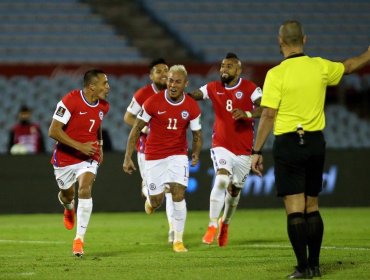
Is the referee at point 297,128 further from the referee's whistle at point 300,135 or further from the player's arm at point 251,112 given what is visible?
the player's arm at point 251,112

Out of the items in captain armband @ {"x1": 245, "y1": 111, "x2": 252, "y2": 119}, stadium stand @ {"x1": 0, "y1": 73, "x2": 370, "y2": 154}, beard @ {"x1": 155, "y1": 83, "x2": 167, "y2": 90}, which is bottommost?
captain armband @ {"x1": 245, "y1": 111, "x2": 252, "y2": 119}

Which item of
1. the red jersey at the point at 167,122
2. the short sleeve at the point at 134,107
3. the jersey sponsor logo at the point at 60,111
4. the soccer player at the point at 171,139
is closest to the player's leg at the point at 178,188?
the soccer player at the point at 171,139

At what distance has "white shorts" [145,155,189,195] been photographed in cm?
1165

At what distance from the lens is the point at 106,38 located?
992 inches

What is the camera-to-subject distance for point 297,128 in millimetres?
8555

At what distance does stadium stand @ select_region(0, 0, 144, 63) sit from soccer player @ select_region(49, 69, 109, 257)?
12051 mm

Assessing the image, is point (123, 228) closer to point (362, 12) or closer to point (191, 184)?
point (191, 184)

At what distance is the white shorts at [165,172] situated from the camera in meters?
11.6

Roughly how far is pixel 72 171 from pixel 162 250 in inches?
54.8

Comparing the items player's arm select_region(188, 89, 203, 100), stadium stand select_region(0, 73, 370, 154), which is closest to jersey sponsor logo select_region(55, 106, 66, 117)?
player's arm select_region(188, 89, 203, 100)

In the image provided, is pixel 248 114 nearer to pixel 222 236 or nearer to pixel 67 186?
pixel 222 236

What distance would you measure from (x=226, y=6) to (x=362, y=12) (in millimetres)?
3914

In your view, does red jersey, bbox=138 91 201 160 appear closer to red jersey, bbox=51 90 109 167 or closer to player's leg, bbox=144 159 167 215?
player's leg, bbox=144 159 167 215

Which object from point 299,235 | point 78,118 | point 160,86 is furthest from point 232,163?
point 299,235
